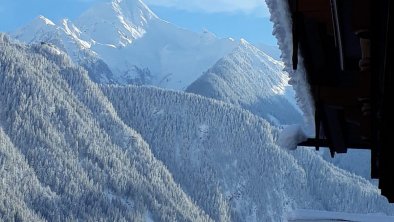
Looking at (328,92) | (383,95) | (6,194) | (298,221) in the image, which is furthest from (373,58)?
(6,194)

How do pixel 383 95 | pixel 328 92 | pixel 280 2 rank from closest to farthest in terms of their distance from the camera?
pixel 383 95
pixel 280 2
pixel 328 92

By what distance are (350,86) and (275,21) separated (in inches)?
33.8

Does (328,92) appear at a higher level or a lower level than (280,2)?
lower

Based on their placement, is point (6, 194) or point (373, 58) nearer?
point (373, 58)

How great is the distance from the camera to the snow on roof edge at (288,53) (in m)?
4.08

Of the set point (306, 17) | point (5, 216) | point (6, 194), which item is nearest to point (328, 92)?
point (306, 17)

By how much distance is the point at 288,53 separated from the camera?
4457mm

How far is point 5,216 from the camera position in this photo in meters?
178

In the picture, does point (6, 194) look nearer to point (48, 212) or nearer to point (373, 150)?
point (48, 212)

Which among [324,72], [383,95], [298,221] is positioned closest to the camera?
[383,95]

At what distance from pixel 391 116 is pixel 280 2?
962mm

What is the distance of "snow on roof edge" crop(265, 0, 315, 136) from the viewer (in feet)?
13.4

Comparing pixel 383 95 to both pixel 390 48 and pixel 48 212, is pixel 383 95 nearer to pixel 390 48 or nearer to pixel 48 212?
pixel 390 48

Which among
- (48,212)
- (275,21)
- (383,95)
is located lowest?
(48,212)
